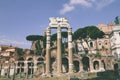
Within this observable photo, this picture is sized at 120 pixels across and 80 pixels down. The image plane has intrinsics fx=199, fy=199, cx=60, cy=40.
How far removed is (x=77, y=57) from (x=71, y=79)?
825 inches

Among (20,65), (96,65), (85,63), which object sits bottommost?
(96,65)

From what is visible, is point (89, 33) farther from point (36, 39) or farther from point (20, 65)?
point (20, 65)

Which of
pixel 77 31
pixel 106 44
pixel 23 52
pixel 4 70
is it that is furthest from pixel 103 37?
pixel 4 70

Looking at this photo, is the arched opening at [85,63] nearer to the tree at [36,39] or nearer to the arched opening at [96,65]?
the arched opening at [96,65]

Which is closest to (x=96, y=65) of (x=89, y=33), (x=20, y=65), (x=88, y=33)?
(x=89, y=33)

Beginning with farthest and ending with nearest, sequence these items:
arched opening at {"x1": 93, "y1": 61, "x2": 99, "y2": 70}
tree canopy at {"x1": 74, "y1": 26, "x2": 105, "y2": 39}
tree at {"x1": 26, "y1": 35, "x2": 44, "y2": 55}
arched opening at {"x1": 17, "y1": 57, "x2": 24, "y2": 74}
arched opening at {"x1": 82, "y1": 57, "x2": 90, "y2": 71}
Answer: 1. tree at {"x1": 26, "y1": 35, "x2": 44, "y2": 55}
2. tree canopy at {"x1": 74, "y1": 26, "x2": 105, "y2": 39}
3. arched opening at {"x1": 17, "y1": 57, "x2": 24, "y2": 74}
4. arched opening at {"x1": 82, "y1": 57, "x2": 90, "y2": 71}
5. arched opening at {"x1": 93, "y1": 61, "x2": 99, "y2": 70}

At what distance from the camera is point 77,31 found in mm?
59469

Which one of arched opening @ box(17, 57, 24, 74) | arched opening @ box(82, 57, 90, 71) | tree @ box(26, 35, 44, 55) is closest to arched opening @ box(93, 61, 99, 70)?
arched opening @ box(82, 57, 90, 71)

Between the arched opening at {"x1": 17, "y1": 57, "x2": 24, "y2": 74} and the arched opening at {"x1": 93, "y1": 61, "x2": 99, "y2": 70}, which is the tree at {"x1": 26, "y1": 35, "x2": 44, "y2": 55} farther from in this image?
the arched opening at {"x1": 93, "y1": 61, "x2": 99, "y2": 70}

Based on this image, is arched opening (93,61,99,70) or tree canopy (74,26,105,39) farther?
tree canopy (74,26,105,39)

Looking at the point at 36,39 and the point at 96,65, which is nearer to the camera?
the point at 96,65

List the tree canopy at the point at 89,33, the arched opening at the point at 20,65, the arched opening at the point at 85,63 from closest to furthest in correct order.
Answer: the arched opening at the point at 85,63 < the arched opening at the point at 20,65 < the tree canopy at the point at 89,33

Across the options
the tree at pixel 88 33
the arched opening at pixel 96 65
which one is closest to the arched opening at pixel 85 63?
the arched opening at pixel 96 65

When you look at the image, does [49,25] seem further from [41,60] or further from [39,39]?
[39,39]
